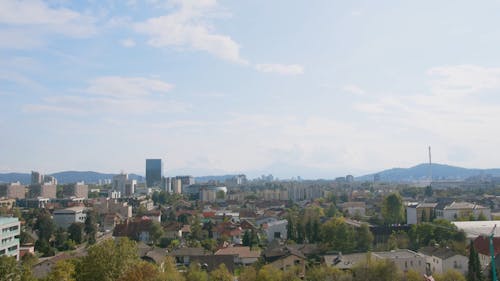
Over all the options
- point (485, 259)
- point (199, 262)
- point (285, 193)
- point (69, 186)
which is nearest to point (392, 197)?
point (485, 259)

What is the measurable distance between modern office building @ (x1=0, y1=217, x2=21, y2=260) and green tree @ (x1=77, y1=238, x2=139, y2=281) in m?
13.4

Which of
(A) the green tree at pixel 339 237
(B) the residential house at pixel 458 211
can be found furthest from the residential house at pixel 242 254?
(B) the residential house at pixel 458 211

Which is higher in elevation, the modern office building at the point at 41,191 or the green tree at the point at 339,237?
the modern office building at the point at 41,191

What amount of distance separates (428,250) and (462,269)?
2.38 metres

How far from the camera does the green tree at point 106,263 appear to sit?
12.8m

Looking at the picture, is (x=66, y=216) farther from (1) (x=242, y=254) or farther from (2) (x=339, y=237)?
(2) (x=339, y=237)

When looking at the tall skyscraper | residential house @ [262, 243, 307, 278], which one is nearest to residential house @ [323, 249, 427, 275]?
residential house @ [262, 243, 307, 278]

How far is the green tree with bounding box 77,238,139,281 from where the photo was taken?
12.8 metres

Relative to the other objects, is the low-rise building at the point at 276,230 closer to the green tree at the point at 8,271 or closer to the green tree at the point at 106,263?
the green tree at the point at 106,263

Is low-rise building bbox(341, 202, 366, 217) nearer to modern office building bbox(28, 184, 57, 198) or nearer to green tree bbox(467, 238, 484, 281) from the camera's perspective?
green tree bbox(467, 238, 484, 281)

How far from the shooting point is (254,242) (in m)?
31.0

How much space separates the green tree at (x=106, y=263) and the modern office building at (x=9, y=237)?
43.9 ft

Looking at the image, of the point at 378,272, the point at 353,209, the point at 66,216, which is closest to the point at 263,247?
the point at 378,272

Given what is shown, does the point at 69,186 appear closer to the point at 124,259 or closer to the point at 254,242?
the point at 254,242
